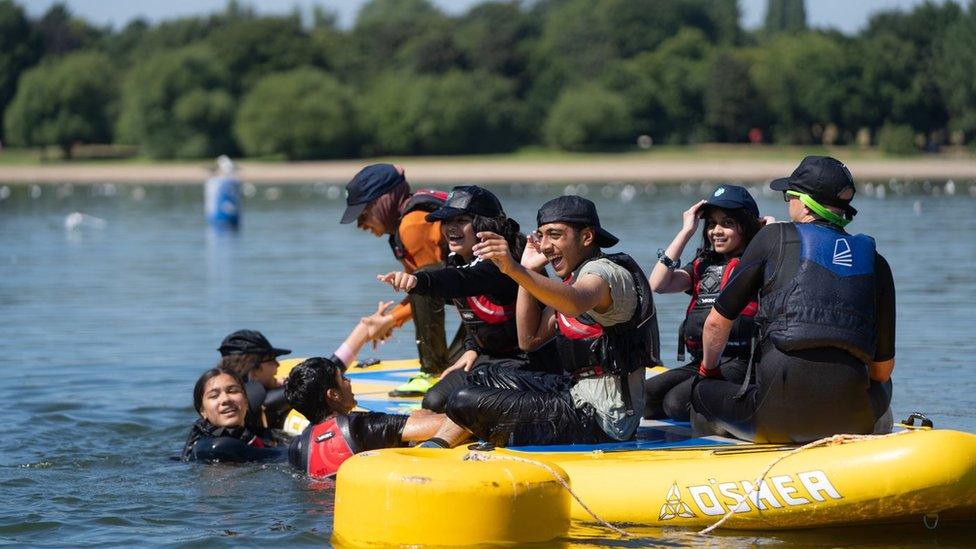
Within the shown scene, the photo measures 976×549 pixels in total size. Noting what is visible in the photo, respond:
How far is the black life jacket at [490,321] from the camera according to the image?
7.41m

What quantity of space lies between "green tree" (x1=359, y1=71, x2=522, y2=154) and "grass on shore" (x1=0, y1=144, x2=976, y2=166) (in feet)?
2.99

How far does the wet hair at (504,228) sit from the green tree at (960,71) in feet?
172

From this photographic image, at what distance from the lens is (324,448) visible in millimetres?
7570

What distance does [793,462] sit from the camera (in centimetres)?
620

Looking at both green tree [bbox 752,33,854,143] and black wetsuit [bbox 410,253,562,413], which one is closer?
black wetsuit [bbox 410,253,562,413]

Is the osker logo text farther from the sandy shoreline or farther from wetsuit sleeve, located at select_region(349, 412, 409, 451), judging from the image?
the sandy shoreline

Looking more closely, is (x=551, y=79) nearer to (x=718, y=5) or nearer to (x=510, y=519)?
(x=718, y=5)

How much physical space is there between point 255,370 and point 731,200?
3.50 meters

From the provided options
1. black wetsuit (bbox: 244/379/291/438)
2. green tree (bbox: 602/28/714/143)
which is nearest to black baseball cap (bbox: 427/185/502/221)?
black wetsuit (bbox: 244/379/291/438)

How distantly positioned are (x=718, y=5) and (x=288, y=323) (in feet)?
332

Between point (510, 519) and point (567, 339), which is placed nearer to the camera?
point (510, 519)

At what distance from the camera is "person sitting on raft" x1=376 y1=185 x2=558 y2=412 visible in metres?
7.04

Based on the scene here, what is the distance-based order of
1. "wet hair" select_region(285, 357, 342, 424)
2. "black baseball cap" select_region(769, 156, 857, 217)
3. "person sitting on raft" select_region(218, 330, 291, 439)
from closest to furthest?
1. "black baseball cap" select_region(769, 156, 857, 217)
2. "wet hair" select_region(285, 357, 342, 424)
3. "person sitting on raft" select_region(218, 330, 291, 439)

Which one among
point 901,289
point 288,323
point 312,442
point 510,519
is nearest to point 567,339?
point 510,519
